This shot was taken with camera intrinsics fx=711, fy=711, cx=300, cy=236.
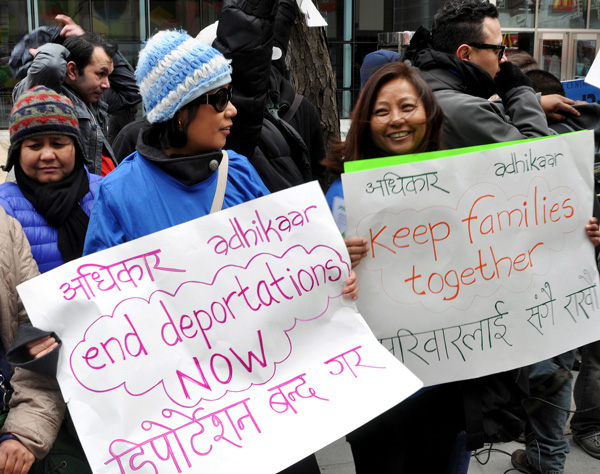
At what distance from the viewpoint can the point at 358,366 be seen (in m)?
2.03

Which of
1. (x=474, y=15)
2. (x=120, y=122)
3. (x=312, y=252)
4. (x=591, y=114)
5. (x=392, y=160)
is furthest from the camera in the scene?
(x=120, y=122)

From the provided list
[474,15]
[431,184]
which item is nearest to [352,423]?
[431,184]

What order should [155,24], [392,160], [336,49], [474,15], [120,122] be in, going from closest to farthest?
[392,160] → [474,15] → [120,122] → [155,24] → [336,49]

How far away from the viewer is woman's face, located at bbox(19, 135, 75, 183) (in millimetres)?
2633

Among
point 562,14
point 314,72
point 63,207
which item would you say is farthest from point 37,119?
point 562,14

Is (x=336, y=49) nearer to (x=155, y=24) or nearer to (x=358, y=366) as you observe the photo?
(x=155, y=24)

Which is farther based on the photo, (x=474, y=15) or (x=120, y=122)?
(x=120, y=122)

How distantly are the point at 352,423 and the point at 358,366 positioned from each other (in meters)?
0.17

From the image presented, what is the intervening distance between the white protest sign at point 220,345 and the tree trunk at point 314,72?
285 centimetres

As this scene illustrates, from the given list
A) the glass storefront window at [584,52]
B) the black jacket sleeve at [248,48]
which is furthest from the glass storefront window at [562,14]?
the black jacket sleeve at [248,48]

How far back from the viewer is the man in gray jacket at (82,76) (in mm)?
3912

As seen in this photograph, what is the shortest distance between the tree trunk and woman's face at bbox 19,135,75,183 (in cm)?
244

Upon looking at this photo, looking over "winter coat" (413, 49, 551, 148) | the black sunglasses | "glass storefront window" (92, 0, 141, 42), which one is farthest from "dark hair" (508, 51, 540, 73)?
"glass storefront window" (92, 0, 141, 42)

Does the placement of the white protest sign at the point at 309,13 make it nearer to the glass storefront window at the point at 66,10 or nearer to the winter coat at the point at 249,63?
the winter coat at the point at 249,63
